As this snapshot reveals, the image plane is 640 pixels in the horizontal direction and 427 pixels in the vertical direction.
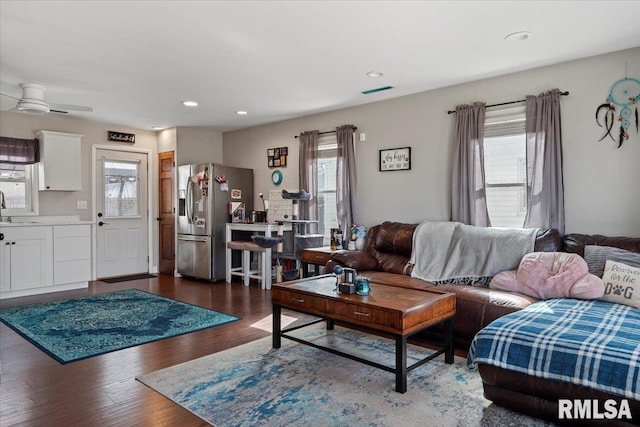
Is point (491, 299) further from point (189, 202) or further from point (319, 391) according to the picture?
point (189, 202)

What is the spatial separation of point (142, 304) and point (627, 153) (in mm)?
5045

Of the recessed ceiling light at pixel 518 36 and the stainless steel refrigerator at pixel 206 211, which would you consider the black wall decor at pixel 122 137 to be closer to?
the stainless steel refrigerator at pixel 206 211

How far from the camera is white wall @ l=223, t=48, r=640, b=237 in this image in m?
3.57

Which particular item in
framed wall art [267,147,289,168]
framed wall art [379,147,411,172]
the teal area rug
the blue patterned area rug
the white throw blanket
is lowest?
the blue patterned area rug

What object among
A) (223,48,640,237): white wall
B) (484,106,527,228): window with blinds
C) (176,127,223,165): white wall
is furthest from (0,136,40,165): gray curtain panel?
(484,106,527,228): window with blinds

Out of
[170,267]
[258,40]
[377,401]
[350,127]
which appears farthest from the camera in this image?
[170,267]

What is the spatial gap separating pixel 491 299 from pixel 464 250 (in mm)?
851

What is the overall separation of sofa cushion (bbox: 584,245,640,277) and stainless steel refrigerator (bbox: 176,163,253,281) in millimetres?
4754

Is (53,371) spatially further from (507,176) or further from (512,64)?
(512,64)

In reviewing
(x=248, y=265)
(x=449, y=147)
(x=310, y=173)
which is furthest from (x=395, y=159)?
(x=248, y=265)

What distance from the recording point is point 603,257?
3.17m

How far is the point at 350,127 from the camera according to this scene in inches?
213

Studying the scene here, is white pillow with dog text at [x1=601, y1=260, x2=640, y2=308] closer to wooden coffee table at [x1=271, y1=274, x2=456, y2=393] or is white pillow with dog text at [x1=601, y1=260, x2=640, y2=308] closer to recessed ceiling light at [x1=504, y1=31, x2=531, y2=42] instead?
wooden coffee table at [x1=271, y1=274, x2=456, y2=393]

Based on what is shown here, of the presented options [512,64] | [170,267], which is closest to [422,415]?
[512,64]
